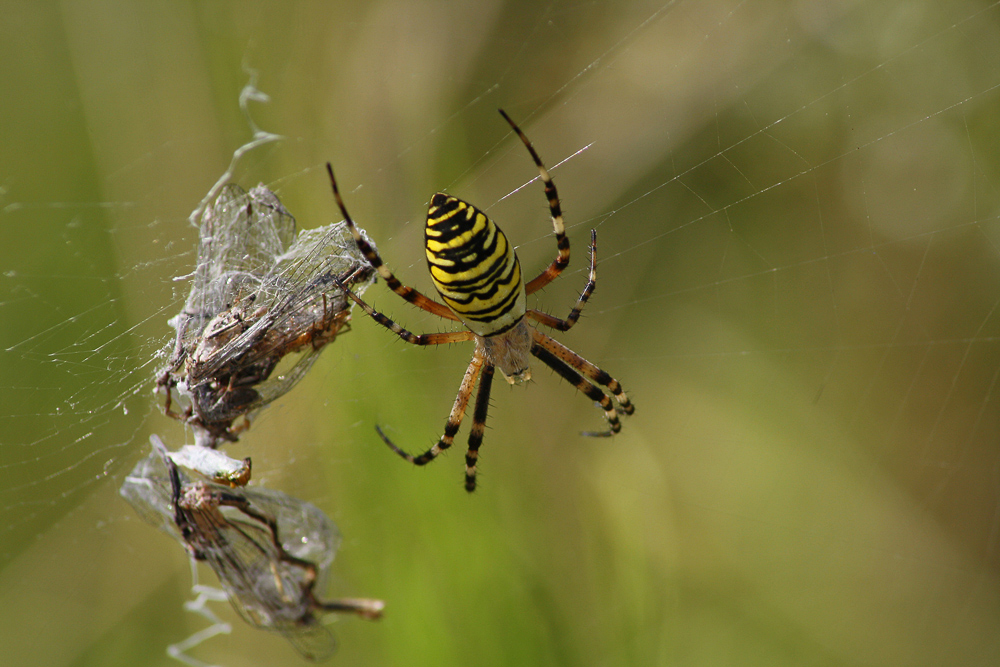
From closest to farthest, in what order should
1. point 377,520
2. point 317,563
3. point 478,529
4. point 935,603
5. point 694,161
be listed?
1. point 317,563
2. point 478,529
3. point 377,520
4. point 694,161
5. point 935,603

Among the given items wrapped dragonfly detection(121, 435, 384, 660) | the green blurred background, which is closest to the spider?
the green blurred background

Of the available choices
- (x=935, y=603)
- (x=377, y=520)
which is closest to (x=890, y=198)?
(x=935, y=603)

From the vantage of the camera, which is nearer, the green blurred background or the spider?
the spider

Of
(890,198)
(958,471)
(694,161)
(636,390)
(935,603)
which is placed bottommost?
(935,603)

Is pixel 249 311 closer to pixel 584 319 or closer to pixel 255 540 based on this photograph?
pixel 255 540

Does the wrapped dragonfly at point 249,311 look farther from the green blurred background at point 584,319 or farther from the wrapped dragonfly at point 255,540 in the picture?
the green blurred background at point 584,319

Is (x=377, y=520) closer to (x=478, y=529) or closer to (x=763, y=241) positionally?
(x=478, y=529)

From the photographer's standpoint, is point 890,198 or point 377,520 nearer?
point 377,520

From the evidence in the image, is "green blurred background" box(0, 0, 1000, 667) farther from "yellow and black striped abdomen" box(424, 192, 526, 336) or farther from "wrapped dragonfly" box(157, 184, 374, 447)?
"yellow and black striped abdomen" box(424, 192, 526, 336)
